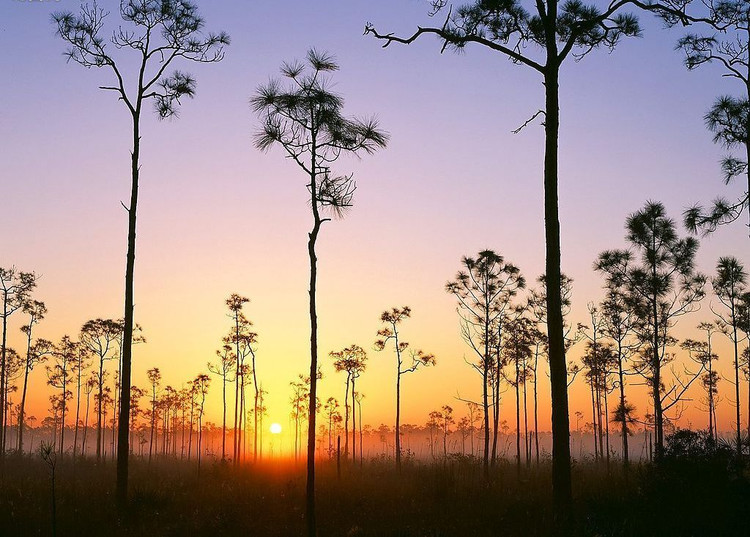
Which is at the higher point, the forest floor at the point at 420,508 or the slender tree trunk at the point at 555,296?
the slender tree trunk at the point at 555,296

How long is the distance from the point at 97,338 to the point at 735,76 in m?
41.9

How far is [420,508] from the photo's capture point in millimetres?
16297

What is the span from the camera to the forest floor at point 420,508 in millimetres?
12328

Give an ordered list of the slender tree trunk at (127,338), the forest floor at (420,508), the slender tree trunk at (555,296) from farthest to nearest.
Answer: the slender tree trunk at (127,338)
the forest floor at (420,508)
the slender tree trunk at (555,296)

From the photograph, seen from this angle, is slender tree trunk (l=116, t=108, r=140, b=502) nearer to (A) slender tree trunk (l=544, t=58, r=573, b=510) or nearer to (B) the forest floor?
(B) the forest floor

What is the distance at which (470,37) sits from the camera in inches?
492

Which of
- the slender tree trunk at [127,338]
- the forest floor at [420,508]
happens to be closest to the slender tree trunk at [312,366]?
the forest floor at [420,508]

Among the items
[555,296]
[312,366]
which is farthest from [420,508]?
[555,296]

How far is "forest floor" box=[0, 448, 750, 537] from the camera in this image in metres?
12.3

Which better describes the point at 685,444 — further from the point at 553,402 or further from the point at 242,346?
the point at 242,346

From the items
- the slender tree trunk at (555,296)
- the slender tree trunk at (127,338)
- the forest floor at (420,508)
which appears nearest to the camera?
the slender tree trunk at (555,296)

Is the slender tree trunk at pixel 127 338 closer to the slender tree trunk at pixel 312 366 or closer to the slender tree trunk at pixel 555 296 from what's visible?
the slender tree trunk at pixel 312 366

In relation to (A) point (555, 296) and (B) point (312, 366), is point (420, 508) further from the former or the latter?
(A) point (555, 296)

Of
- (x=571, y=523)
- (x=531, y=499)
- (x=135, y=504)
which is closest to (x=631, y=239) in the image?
(x=531, y=499)
